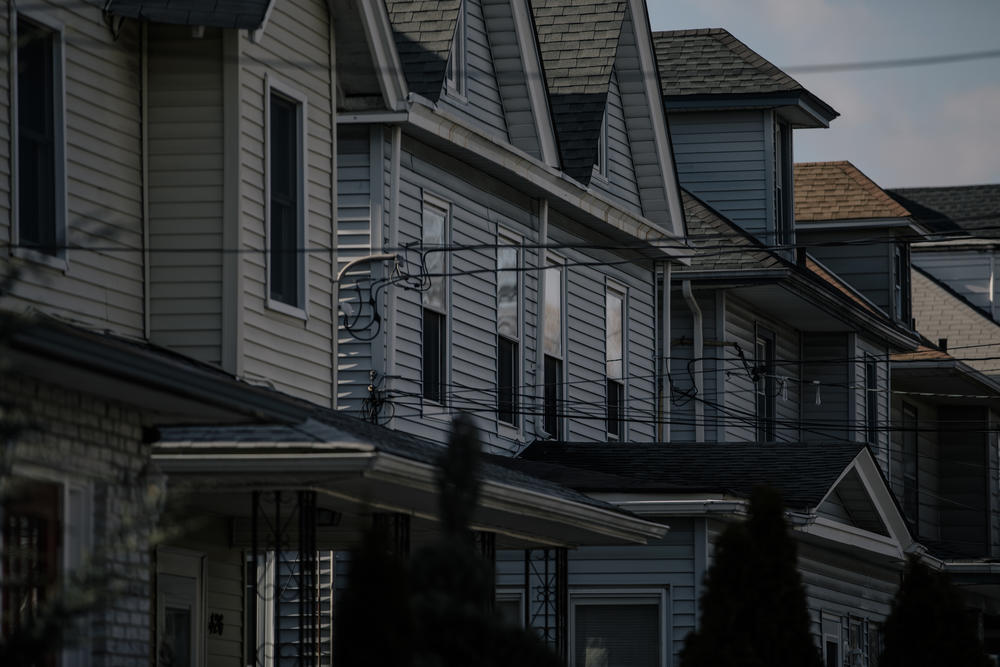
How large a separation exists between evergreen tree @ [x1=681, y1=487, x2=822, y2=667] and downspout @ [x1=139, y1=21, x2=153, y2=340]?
5.15m

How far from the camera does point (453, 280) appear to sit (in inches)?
835

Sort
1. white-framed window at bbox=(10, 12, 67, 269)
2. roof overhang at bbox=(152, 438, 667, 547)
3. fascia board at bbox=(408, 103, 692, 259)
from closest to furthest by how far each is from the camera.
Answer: roof overhang at bbox=(152, 438, 667, 547), white-framed window at bbox=(10, 12, 67, 269), fascia board at bbox=(408, 103, 692, 259)

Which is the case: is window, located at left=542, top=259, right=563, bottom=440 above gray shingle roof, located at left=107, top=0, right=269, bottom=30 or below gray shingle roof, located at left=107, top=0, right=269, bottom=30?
→ below

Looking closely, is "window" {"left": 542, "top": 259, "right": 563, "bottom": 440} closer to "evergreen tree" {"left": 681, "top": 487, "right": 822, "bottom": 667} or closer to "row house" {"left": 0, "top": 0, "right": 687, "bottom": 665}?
"row house" {"left": 0, "top": 0, "right": 687, "bottom": 665}

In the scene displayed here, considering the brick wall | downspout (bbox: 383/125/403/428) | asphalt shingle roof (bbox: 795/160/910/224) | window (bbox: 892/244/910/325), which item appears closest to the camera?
the brick wall

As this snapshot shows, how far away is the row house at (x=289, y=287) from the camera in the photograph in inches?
452

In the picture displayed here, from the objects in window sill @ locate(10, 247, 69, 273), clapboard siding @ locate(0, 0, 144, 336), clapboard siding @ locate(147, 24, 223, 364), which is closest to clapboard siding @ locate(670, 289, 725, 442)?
clapboard siding @ locate(147, 24, 223, 364)

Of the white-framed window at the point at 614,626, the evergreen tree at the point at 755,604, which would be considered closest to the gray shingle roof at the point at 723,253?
the white-framed window at the point at 614,626

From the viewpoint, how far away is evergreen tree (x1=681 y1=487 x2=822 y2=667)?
1248cm

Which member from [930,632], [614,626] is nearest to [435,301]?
[614,626]

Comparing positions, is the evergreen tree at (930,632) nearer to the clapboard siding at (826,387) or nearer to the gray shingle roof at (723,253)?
Answer: the gray shingle roof at (723,253)

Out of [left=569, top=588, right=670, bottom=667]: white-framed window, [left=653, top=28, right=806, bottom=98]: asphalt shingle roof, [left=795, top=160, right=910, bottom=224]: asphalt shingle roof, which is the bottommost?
[left=569, top=588, right=670, bottom=667]: white-framed window

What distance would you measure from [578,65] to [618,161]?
5.12ft

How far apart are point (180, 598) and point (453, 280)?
250 inches
